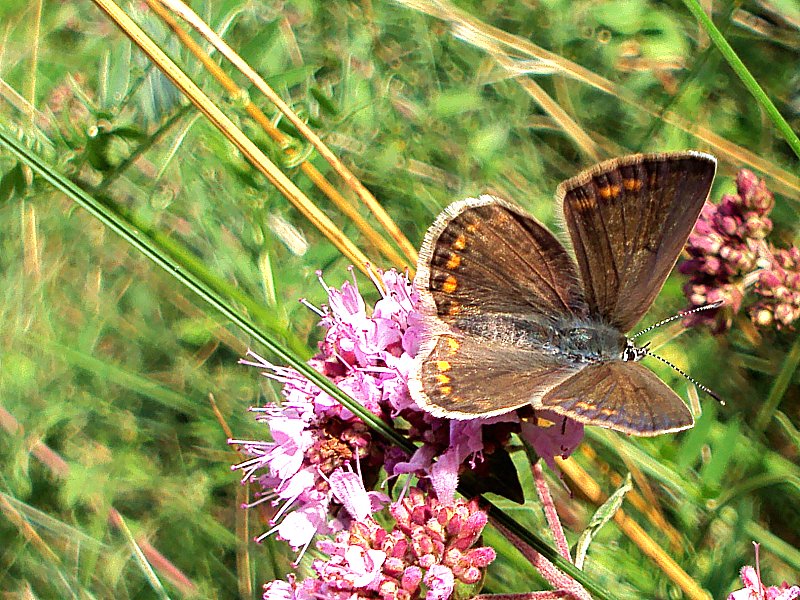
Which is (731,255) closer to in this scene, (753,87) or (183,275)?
(753,87)

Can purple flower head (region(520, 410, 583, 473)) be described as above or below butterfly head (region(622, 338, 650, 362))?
below

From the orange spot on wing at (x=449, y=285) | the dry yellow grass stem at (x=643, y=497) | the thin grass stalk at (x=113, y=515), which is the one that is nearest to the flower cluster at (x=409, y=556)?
the orange spot on wing at (x=449, y=285)

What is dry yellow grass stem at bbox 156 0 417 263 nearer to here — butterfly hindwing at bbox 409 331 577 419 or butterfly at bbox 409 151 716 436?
butterfly at bbox 409 151 716 436

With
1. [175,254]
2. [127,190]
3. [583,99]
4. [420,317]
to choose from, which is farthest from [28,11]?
[420,317]

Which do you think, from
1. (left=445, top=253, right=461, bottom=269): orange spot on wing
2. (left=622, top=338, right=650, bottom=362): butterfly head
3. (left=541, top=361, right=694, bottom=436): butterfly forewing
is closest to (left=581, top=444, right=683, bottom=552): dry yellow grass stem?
(left=622, top=338, right=650, bottom=362): butterfly head

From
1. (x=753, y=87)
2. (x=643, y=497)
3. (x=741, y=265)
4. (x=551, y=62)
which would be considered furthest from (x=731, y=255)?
(x=551, y=62)

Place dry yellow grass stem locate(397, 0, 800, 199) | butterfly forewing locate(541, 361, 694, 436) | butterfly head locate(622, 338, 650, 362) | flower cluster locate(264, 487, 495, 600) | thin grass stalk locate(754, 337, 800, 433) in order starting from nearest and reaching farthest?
butterfly forewing locate(541, 361, 694, 436)
flower cluster locate(264, 487, 495, 600)
butterfly head locate(622, 338, 650, 362)
thin grass stalk locate(754, 337, 800, 433)
dry yellow grass stem locate(397, 0, 800, 199)

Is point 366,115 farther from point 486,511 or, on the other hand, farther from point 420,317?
point 486,511
